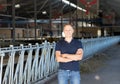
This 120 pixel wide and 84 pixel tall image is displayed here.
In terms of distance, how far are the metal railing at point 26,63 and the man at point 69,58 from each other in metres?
1.40

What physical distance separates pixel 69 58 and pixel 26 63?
2942mm

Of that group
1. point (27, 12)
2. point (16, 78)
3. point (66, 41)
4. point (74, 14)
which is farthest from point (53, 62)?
point (74, 14)

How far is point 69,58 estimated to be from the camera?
5480 millimetres

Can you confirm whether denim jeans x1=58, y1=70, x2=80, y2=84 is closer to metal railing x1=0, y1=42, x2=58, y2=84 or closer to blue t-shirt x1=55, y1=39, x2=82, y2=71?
blue t-shirt x1=55, y1=39, x2=82, y2=71

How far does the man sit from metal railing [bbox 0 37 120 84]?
4.58 feet

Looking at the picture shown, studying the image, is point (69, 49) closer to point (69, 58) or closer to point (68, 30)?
point (69, 58)

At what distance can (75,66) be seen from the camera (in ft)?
18.2

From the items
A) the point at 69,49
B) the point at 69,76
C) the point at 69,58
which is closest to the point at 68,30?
the point at 69,49

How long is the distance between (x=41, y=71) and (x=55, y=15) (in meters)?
33.2

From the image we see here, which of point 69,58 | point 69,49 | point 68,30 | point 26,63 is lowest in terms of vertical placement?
point 26,63

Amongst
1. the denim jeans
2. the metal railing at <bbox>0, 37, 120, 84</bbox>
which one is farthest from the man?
the metal railing at <bbox>0, 37, 120, 84</bbox>

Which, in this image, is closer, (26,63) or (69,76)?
(69,76)

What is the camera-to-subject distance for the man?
5.50 meters

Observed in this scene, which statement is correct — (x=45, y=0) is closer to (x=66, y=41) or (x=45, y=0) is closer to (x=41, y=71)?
(x=41, y=71)
